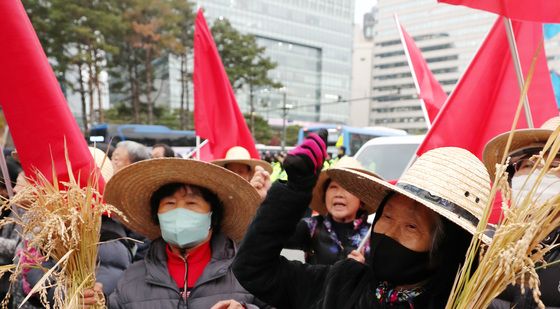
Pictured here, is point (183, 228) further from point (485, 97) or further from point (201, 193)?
point (485, 97)

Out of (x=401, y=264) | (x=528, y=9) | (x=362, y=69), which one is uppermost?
(x=362, y=69)

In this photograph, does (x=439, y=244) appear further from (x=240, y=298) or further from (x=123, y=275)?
(x=123, y=275)

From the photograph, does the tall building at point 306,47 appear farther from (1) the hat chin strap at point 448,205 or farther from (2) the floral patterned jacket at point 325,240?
(1) the hat chin strap at point 448,205

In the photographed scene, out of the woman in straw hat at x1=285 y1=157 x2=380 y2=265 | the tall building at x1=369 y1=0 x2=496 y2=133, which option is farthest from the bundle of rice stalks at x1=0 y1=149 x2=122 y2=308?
the tall building at x1=369 y1=0 x2=496 y2=133

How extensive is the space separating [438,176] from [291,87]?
74571 mm

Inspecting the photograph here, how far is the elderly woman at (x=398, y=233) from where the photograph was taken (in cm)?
142

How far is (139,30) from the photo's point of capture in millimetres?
25297

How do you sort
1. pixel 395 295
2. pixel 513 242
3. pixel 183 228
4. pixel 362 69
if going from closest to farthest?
pixel 513 242 < pixel 395 295 < pixel 183 228 < pixel 362 69

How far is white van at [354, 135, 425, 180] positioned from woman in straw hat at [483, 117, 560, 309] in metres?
3.28

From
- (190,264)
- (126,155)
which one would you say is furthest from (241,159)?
(190,264)

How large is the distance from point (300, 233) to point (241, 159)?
127 centimetres

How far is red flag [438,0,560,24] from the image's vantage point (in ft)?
7.14

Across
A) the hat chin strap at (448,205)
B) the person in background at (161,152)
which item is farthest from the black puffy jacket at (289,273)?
the person in background at (161,152)

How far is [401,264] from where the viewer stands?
1485 millimetres
